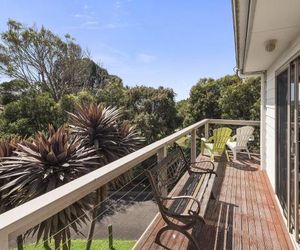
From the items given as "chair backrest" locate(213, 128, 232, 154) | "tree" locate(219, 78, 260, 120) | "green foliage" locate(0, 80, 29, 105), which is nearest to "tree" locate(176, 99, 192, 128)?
"tree" locate(219, 78, 260, 120)

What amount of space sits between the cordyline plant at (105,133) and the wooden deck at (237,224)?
334cm

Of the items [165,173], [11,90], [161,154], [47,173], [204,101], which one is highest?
[11,90]

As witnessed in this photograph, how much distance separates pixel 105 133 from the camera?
8180 millimetres

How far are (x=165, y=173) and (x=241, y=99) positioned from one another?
42.9ft

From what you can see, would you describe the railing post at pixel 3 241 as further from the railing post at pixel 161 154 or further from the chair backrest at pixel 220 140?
the chair backrest at pixel 220 140

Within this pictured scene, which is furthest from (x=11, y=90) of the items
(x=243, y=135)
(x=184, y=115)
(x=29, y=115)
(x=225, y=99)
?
(x=243, y=135)

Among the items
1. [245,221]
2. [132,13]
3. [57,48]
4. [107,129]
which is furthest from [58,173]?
[57,48]

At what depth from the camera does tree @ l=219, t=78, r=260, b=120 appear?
598 inches

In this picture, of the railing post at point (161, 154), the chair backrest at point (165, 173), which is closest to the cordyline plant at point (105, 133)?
the chair backrest at point (165, 173)

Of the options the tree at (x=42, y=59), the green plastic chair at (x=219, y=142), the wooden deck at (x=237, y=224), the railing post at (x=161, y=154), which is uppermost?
the tree at (x=42, y=59)

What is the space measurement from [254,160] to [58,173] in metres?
4.79

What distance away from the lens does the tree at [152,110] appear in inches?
669

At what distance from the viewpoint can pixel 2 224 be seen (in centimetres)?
97

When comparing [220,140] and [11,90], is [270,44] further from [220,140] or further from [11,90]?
[11,90]
